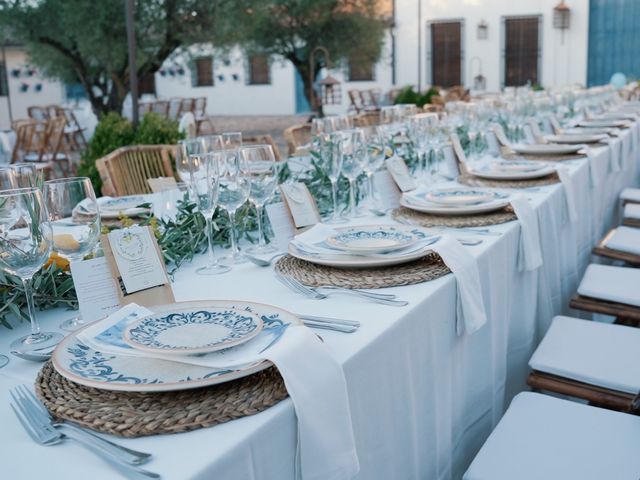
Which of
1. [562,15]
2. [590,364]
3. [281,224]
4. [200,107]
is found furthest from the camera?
[562,15]

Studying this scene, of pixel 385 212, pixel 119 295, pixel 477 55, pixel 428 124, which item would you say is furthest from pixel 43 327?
pixel 477 55

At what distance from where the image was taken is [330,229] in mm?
1595

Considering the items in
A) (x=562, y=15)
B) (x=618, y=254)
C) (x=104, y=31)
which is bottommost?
(x=618, y=254)

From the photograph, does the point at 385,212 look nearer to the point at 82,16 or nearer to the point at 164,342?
the point at 164,342

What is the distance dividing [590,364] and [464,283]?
0.53 meters

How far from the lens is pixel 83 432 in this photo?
79 cm

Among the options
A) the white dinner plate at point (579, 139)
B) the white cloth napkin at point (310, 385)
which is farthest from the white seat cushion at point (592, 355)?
the white dinner plate at point (579, 139)

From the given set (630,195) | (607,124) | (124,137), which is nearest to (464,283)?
(630,195)

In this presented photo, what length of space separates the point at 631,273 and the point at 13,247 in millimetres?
2071

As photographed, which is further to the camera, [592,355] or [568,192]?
[568,192]

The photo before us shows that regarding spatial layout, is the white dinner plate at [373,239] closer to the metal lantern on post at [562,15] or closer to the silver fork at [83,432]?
the silver fork at [83,432]

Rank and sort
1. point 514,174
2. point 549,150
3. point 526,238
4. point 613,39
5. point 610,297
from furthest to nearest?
point 613,39 < point 549,150 < point 514,174 < point 610,297 < point 526,238

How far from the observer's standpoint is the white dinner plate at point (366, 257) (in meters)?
1.38

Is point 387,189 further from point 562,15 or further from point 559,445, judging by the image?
point 562,15
